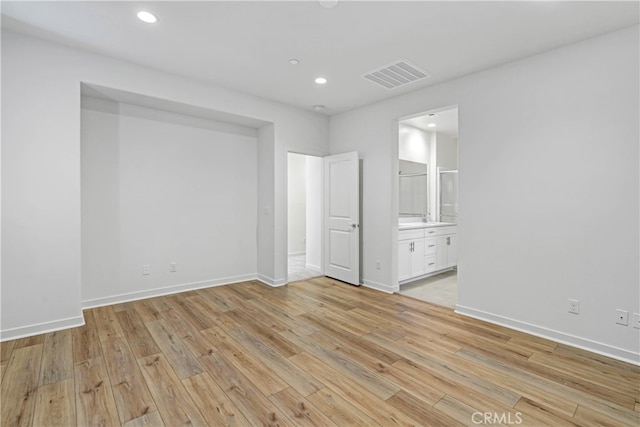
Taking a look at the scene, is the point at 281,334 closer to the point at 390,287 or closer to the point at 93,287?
the point at 390,287

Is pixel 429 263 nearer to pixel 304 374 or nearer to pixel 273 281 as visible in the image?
pixel 273 281

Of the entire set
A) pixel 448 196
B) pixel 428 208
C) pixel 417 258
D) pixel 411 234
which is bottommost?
pixel 417 258

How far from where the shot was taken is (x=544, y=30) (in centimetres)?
248

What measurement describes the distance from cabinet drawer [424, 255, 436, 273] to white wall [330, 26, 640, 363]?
1.49m

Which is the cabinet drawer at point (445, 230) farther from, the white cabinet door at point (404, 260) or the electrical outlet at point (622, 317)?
the electrical outlet at point (622, 317)

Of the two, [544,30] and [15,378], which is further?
[544,30]

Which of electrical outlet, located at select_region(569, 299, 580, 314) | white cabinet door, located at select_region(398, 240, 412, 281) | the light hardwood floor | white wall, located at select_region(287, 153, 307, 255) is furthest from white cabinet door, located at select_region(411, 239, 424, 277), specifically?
white wall, located at select_region(287, 153, 307, 255)

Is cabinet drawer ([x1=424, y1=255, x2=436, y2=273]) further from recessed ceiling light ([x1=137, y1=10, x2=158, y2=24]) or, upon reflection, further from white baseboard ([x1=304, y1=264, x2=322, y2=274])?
recessed ceiling light ([x1=137, y1=10, x2=158, y2=24])

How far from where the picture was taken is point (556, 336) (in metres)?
2.73

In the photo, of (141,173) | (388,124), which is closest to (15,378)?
(141,173)

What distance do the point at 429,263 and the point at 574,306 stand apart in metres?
2.35

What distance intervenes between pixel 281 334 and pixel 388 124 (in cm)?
305

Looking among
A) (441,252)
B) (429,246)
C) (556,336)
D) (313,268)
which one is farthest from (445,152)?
(556,336)

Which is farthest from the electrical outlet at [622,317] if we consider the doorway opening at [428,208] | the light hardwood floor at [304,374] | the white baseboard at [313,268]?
the white baseboard at [313,268]
